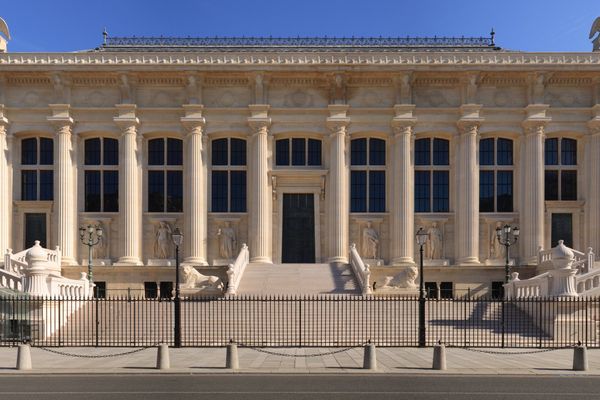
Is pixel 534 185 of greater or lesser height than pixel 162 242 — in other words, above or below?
above

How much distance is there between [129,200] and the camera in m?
38.4

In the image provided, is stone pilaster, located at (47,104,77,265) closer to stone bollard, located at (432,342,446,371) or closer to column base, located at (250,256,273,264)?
column base, located at (250,256,273,264)

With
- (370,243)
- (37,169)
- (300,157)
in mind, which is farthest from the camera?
(300,157)

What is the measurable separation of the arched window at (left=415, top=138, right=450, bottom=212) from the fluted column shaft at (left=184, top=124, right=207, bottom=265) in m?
12.9

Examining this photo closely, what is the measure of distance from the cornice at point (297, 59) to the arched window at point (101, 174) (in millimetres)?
4911

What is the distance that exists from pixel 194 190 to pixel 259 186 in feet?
12.5

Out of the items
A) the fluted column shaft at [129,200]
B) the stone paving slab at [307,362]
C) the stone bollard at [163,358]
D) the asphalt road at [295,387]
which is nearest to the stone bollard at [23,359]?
the stone paving slab at [307,362]

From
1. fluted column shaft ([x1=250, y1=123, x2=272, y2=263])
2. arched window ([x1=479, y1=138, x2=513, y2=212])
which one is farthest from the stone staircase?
arched window ([x1=479, y1=138, x2=513, y2=212])

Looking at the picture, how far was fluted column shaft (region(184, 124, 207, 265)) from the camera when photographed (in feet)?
126

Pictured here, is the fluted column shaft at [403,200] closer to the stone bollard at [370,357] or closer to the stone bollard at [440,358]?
the stone bollard at [440,358]

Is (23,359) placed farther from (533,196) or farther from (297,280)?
(533,196)

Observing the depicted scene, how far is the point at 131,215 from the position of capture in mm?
38438

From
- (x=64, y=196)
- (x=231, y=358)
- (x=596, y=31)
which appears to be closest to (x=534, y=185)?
(x=596, y=31)

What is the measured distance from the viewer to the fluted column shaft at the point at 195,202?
38406 mm
